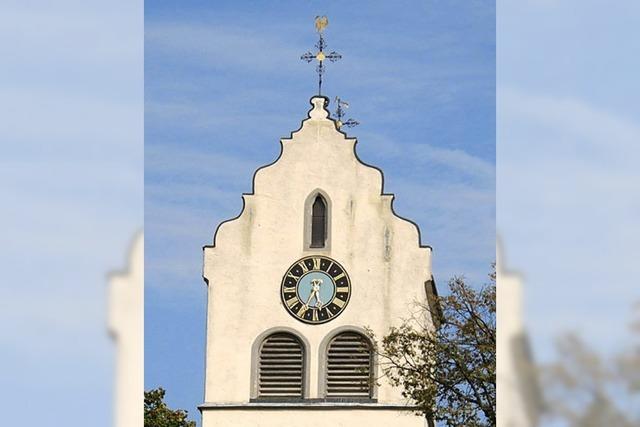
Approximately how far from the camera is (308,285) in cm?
2897

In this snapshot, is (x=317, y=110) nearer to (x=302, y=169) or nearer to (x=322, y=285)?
(x=302, y=169)

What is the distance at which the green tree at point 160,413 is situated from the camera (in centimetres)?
2959

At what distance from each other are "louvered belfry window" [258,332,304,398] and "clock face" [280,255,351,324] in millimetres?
486

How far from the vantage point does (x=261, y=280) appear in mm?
→ 29047

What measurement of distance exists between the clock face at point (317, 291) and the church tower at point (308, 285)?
17 mm

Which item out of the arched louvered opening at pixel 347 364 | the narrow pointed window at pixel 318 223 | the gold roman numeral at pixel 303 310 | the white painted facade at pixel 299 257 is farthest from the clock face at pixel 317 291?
the arched louvered opening at pixel 347 364

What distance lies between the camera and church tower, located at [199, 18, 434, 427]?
93.0 ft
